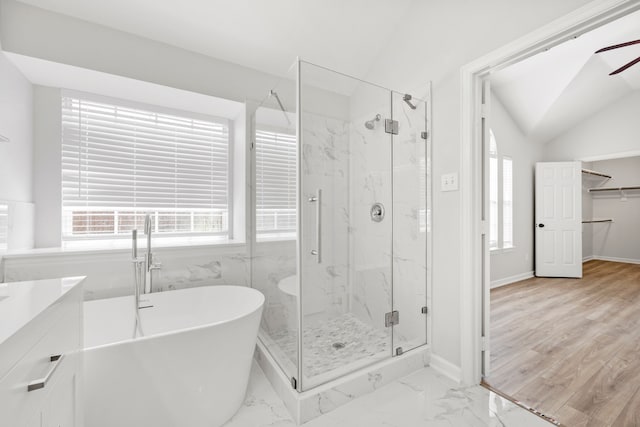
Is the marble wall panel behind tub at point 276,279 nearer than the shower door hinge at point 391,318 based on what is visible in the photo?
Yes

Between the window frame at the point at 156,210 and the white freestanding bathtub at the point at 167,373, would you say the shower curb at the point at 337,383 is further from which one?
the window frame at the point at 156,210

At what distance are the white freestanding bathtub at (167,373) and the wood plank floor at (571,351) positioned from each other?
1704mm

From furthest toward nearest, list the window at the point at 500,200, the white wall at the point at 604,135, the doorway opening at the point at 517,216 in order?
the white wall at the point at 604,135 < the window at the point at 500,200 < the doorway opening at the point at 517,216

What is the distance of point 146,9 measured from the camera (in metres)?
1.92

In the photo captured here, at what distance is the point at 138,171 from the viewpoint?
7.88ft

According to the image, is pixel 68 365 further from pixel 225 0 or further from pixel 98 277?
pixel 225 0

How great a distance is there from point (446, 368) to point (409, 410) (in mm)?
520

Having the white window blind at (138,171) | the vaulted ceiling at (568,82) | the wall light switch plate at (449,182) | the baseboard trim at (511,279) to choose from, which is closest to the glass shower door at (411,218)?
the wall light switch plate at (449,182)

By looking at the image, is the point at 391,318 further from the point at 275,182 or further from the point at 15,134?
the point at 15,134

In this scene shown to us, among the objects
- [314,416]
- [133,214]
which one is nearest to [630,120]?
[314,416]

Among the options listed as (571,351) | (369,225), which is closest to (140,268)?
(369,225)

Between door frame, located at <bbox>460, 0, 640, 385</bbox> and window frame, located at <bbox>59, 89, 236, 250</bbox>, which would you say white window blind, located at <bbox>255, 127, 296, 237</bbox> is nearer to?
window frame, located at <bbox>59, 89, 236, 250</bbox>

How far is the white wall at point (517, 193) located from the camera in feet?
13.5

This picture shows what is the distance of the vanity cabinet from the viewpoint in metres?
0.62
